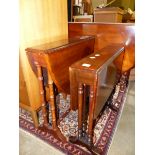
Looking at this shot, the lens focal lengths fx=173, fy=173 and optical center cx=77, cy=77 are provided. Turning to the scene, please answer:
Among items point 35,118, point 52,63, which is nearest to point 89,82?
point 52,63

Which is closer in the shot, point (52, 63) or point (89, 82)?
point (89, 82)

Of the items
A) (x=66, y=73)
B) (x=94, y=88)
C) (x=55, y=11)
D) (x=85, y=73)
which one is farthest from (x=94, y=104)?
(x=55, y=11)

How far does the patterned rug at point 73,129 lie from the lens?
4.99 ft

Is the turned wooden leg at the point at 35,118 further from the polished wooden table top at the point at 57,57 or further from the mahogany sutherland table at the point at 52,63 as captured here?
the polished wooden table top at the point at 57,57

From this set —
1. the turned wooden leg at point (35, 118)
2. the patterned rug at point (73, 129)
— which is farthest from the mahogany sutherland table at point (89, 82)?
the turned wooden leg at point (35, 118)

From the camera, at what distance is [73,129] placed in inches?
69.6

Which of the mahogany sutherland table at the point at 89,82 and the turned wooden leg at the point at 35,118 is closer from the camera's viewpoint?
the mahogany sutherland table at the point at 89,82

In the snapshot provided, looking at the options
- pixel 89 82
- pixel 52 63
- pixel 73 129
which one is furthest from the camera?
pixel 73 129

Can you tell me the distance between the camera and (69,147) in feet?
5.00

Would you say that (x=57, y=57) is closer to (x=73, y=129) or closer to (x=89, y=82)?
(x=89, y=82)

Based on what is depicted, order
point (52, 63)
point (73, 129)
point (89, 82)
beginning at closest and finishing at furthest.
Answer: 1. point (89, 82)
2. point (52, 63)
3. point (73, 129)

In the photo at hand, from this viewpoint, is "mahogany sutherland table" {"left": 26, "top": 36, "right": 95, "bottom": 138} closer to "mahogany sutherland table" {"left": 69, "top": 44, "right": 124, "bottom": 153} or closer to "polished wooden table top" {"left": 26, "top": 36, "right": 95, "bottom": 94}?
"polished wooden table top" {"left": 26, "top": 36, "right": 95, "bottom": 94}
